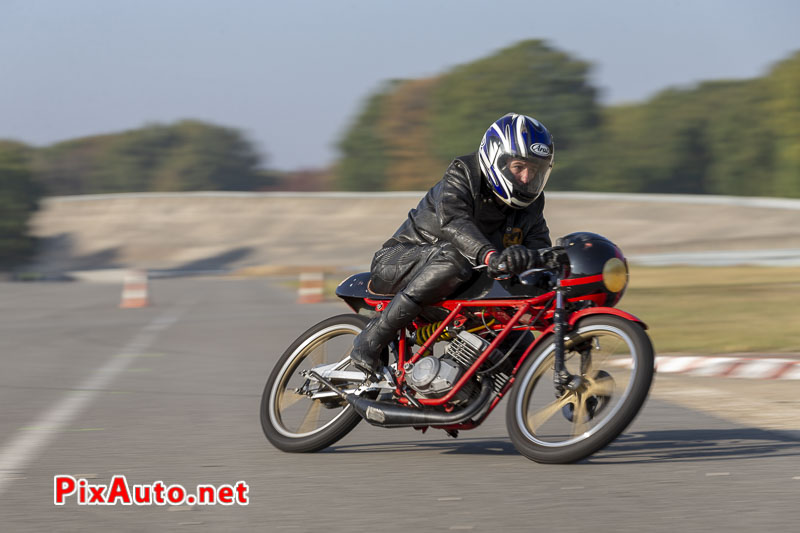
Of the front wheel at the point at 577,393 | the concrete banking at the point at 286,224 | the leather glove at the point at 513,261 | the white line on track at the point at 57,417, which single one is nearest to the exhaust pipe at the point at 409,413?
the front wheel at the point at 577,393

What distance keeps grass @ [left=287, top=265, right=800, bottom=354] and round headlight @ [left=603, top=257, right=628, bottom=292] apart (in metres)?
6.83

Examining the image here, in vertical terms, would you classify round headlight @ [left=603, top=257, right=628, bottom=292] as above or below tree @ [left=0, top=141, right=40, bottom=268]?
above

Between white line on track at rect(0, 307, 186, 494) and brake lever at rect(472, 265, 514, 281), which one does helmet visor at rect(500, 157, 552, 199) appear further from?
white line on track at rect(0, 307, 186, 494)

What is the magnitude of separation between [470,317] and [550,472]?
95cm

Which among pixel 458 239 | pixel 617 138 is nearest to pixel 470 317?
pixel 458 239

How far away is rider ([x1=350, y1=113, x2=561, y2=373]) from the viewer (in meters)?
6.04

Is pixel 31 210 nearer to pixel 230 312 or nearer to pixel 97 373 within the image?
pixel 230 312

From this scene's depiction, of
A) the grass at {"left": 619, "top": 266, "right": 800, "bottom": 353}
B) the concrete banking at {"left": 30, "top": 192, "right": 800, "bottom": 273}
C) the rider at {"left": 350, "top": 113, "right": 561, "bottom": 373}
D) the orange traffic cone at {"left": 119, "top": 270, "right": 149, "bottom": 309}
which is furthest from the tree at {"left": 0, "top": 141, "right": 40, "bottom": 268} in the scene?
the rider at {"left": 350, "top": 113, "right": 561, "bottom": 373}

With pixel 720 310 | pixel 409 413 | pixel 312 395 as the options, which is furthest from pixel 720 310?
pixel 409 413

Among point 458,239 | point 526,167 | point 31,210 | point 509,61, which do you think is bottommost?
point 31,210

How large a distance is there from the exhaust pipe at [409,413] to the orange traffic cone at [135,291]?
16833mm

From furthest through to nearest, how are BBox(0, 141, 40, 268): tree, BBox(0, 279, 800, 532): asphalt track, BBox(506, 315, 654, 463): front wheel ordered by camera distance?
1. BBox(0, 141, 40, 268): tree
2. BBox(506, 315, 654, 463): front wheel
3. BBox(0, 279, 800, 532): asphalt track

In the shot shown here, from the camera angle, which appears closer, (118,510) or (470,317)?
(118,510)

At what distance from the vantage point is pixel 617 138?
107 metres
